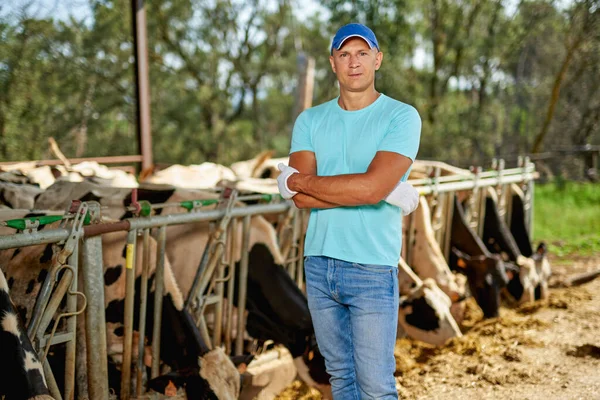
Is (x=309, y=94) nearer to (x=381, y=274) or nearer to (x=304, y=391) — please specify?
(x=304, y=391)

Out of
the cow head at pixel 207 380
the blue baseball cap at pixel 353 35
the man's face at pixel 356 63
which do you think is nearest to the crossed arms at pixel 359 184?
the man's face at pixel 356 63

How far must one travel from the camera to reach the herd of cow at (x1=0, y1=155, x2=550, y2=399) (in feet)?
9.95

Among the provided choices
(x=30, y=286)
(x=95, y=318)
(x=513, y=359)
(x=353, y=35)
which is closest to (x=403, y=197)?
(x=353, y=35)

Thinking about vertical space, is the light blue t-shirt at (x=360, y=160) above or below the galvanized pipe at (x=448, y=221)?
above

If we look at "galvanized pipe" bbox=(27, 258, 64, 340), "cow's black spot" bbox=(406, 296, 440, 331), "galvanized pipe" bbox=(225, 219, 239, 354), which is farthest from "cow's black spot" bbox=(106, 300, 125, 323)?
"cow's black spot" bbox=(406, 296, 440, 331)

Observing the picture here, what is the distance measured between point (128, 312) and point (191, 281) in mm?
769

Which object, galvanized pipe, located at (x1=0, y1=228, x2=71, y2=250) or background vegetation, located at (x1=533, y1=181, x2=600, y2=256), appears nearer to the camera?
galvanized pipe, located at (x1=0, y1=228, x2=71, y2=250)

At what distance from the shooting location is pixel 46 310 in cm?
282

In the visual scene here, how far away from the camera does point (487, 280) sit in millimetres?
5773

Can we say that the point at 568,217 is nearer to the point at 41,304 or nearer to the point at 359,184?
the point at 359,184

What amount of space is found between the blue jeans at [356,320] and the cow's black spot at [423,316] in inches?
99.3

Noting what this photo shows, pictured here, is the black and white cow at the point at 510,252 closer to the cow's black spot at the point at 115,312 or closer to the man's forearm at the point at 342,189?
the cow's black spot at the point at 115,312

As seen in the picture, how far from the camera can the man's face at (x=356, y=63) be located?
2400 millimetres

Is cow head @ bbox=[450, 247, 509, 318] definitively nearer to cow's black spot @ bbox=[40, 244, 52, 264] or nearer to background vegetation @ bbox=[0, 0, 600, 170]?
cow's black spot @ bbox=[40, 244, 52, 264]
